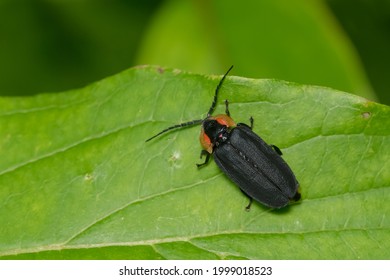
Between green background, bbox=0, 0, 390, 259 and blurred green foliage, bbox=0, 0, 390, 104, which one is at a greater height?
blurred green foliage, bbox=0, 0, 390, 104

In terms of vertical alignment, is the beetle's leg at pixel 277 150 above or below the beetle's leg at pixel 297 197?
above

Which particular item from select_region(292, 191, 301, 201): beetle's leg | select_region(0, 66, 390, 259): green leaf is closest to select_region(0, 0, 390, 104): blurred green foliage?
select_region(0, 66, 390, 259): green leaf

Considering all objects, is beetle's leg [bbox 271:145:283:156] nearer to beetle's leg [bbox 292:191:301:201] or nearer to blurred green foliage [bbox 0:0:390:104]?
beetle's leg [bbox 292:191:301:201]

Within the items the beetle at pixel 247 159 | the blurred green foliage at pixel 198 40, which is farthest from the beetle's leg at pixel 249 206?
the blurred green foliage at pixel 198 40

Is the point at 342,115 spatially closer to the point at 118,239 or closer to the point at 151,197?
the point at 151,197

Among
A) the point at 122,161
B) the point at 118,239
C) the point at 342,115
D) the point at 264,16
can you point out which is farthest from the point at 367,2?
the point at 118,239

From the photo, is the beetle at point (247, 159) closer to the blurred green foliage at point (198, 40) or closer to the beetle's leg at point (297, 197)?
the beetle's leg at point (297, 197)
